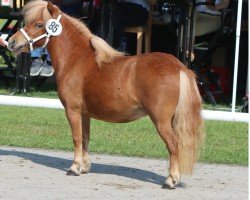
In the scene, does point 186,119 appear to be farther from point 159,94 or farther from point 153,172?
point 153,172

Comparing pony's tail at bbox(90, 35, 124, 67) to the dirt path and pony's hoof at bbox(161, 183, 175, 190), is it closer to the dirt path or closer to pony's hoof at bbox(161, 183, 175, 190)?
the dirt path

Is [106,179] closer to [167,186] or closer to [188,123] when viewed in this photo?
[167,186]

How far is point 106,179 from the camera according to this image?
8.22 metres

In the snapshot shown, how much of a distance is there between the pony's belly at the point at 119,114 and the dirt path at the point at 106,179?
2.09 ft

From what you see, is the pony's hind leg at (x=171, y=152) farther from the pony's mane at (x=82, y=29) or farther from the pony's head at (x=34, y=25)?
the pony's head at (x=34, y=25)

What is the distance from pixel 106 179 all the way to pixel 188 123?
1122 millimetres

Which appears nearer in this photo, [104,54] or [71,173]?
[104,54]

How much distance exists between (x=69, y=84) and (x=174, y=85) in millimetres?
1233

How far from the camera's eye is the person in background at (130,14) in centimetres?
1360

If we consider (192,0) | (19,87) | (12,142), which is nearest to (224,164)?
(12,142)

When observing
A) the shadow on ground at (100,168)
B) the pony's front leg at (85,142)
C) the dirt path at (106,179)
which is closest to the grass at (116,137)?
the dirt path at (106,179)

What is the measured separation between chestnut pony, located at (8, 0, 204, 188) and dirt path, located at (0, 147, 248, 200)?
0.26 meters

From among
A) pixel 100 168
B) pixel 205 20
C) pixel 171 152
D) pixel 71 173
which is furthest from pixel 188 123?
pixel 205 20

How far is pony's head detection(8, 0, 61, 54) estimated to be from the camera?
8.41m
